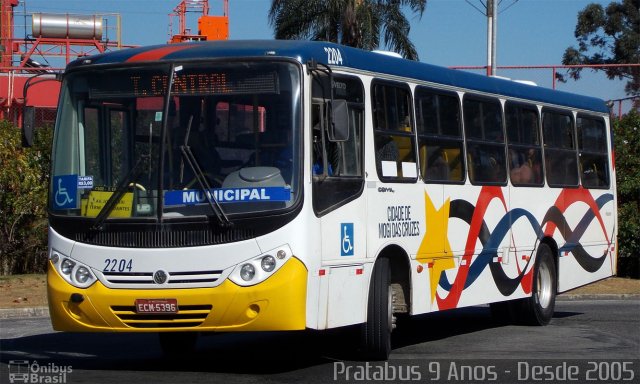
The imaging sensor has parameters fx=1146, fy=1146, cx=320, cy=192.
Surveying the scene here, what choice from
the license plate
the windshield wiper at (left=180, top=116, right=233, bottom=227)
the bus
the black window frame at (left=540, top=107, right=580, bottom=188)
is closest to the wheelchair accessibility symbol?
the bus

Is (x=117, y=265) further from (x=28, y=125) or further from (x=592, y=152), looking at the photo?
(x=592, y=152)

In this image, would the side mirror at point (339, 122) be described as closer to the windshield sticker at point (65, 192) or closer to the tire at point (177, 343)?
the windshield sticker at point (65, 192)

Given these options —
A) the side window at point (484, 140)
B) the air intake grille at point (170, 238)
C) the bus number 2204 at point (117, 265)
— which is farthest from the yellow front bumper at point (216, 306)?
the side window at point (484, 140)

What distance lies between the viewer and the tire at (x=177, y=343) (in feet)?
38.6

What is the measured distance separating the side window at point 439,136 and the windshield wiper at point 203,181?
3.06m

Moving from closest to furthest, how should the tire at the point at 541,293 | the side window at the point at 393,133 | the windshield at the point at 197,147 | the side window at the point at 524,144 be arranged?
the windshield at the point at 197,147 → the side window at the point at 393,133 → the side window at the point at 524,144 → the tire at the point at 541,293

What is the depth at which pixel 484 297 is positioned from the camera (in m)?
13.5

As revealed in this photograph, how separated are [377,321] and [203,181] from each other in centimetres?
229

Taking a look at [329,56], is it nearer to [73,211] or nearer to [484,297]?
[73,211]

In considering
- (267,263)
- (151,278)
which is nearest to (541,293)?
(267,263)

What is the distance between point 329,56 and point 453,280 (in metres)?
3.45

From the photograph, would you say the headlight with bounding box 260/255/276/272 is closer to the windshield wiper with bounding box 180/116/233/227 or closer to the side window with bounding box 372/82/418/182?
the windshield wiper with bounding box 180/116/233/227

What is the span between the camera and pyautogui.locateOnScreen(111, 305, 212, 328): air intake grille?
9.72m

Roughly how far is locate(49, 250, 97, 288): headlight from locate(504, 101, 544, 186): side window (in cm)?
618
